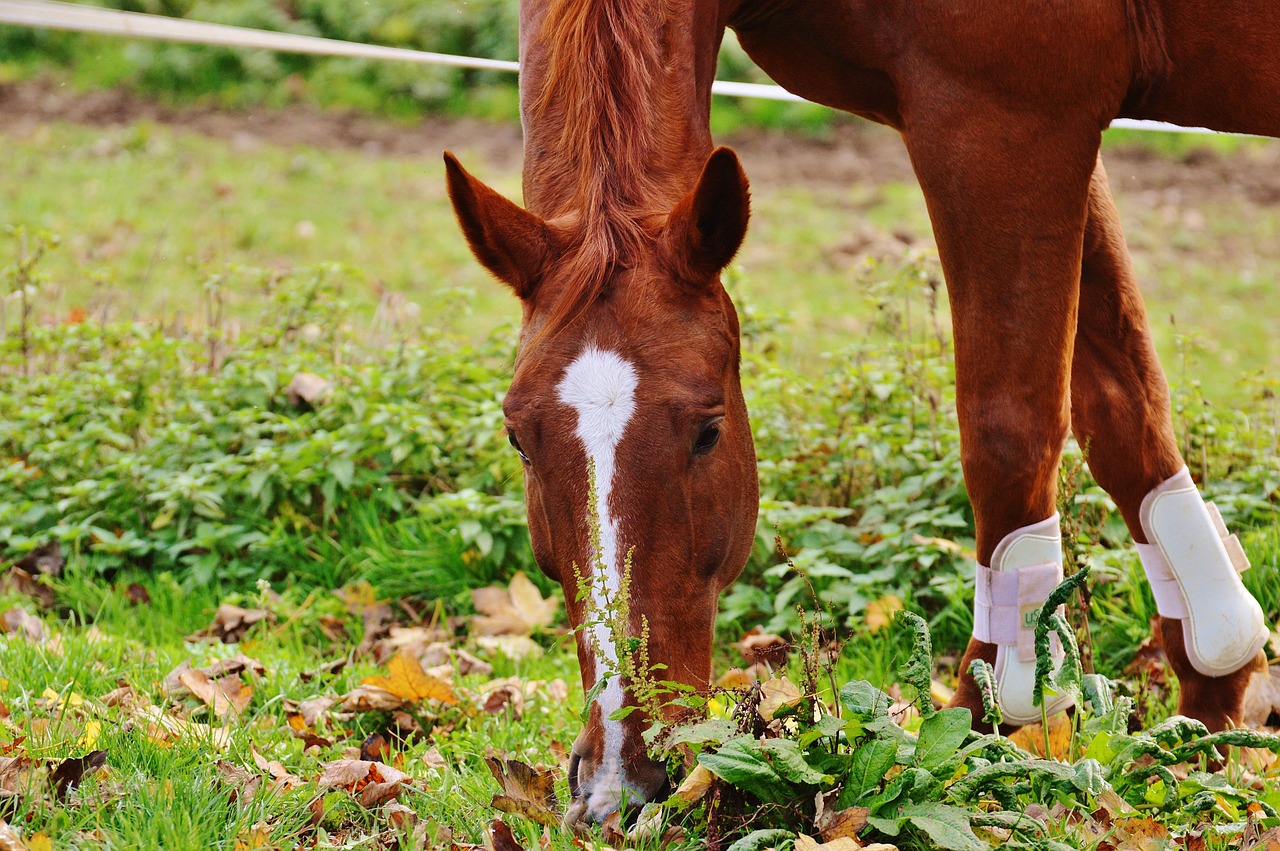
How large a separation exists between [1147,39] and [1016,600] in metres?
1.23

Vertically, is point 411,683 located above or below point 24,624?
above

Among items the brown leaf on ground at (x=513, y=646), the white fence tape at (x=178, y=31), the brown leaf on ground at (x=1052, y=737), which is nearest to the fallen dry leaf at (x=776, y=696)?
the brown leaf on ground at (x=1052, y=737)

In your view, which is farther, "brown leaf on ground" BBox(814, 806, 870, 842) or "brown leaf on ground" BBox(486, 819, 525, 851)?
"brown leaf on ground" BBox(486, 819, 525, 851)

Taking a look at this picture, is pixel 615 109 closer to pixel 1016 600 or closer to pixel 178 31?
pixel 1016 600

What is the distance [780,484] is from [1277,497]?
5.08 ft

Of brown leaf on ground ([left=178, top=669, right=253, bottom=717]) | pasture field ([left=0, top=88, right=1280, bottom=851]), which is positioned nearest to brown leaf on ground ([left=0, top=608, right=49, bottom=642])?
pasture field ([left=0, top=88, right=1280, bottom=851])

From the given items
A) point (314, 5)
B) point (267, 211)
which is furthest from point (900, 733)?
point (314, 5)

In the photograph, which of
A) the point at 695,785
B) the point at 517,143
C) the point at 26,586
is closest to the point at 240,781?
the point at 695,785

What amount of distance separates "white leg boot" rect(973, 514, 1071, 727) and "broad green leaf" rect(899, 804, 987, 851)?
87 centimetres

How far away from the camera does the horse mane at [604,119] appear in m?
2.24

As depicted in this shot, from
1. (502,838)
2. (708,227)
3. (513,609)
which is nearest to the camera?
(502,838)

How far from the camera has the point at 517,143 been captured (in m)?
8.70

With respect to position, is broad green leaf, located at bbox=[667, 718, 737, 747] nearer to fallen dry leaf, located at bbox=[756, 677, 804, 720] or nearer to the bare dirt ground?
fallen dry leaf, located at bbox=[756, 677, 804, 720]

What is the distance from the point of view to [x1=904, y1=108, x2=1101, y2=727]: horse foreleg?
7.91 ft
